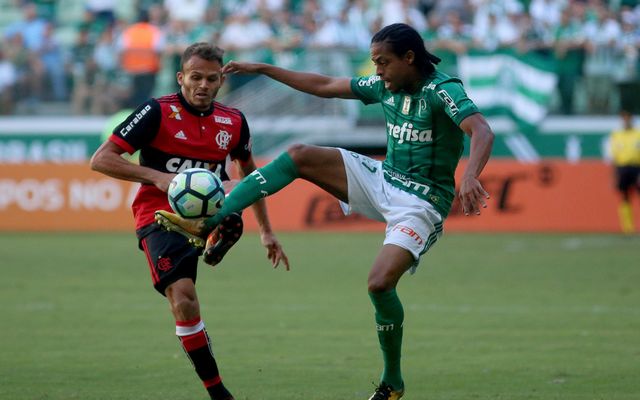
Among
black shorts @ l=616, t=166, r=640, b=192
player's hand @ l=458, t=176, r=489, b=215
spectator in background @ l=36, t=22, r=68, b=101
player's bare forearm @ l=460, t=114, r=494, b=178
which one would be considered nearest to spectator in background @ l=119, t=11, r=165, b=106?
spectator in background @ l=36, t=22, r=68, b=101

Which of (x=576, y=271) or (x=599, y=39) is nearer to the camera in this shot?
(x=576, y=271)

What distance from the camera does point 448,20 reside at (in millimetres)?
25203

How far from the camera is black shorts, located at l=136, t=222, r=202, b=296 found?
6992 mm

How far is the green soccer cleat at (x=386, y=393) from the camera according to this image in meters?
6.99

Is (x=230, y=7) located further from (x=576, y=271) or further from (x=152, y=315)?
(x=152, y=315)

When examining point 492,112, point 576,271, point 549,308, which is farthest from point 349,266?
point 492,112

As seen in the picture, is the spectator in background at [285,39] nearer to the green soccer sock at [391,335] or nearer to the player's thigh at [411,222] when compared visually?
the player's thigh at [411,222]

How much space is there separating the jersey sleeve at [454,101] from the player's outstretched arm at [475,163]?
0.05 m

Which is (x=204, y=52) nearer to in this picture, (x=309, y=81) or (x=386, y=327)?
(x=309, y=81)

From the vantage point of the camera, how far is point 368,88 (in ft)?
24.4

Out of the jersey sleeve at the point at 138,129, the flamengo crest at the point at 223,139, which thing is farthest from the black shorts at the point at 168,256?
the flamengo crest at the point at 223,139

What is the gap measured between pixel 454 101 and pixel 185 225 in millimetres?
1730

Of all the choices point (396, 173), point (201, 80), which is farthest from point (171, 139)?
point (396, 173)

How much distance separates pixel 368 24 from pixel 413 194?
18688 mm
